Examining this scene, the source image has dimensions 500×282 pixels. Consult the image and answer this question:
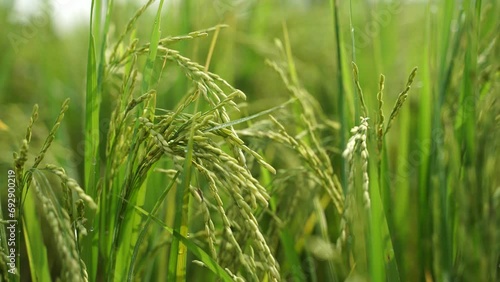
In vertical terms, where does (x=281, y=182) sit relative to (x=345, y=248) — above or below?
above

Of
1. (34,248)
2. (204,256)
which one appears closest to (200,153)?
(204,256)

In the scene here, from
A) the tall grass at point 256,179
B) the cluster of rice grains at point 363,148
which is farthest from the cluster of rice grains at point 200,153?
the cluster of rice grains at point 363,148

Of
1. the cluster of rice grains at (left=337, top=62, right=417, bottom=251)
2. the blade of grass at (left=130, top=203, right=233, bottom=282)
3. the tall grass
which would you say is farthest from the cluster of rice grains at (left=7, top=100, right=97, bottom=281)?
the cluster of rice grains at (left=337, top=62, right=417, bottom=251)

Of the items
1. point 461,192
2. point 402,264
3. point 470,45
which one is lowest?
point 402,264

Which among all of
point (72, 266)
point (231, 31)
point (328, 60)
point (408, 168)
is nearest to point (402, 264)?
point (408, 168)

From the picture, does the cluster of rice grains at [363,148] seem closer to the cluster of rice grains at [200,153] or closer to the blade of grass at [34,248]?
the cluster of rice grains at [200,153]

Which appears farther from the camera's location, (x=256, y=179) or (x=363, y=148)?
(x=256, y=179)

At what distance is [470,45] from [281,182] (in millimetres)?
415

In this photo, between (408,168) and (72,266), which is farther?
(408,168)

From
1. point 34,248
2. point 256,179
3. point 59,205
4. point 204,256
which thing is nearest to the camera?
point 59,205

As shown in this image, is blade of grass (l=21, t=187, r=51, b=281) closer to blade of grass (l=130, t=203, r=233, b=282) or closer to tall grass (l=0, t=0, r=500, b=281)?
tall grass (l=0, t=0, r=500, b=281)

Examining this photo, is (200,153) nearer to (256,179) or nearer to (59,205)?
(59,205)

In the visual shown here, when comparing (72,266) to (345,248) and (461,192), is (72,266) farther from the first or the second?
(345,248)

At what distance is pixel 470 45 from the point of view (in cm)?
111
